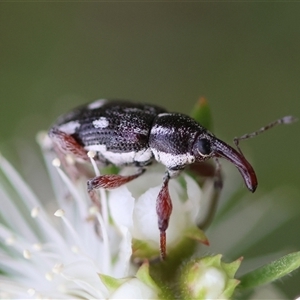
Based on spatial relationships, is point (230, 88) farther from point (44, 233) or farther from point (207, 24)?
point (44, 233)

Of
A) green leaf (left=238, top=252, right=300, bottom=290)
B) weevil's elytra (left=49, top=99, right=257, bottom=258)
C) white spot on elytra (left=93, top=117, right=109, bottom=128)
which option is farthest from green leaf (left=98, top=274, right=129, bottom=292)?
white spot on elytra (left=93, top=117, right=109, bottom=128)

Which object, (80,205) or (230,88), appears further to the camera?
(230,88)

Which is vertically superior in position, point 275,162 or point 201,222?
point 201,222

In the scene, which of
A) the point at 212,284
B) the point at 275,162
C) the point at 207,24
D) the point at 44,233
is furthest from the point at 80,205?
the point at 207,24

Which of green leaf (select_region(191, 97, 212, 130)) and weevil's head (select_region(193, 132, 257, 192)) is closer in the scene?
weevil's head (select_region(193, 132, 257, 192))

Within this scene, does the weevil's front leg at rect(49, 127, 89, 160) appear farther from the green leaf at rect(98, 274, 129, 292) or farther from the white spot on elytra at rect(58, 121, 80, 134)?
the green leaf at rect(98, 274, 129, 292)

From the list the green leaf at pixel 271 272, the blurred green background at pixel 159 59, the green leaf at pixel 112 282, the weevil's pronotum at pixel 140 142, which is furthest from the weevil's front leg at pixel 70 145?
the blurred green background at pixel 159 59

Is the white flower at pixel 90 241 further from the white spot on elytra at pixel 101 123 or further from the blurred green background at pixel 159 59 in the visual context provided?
the blurred green background at pixel 159 59
